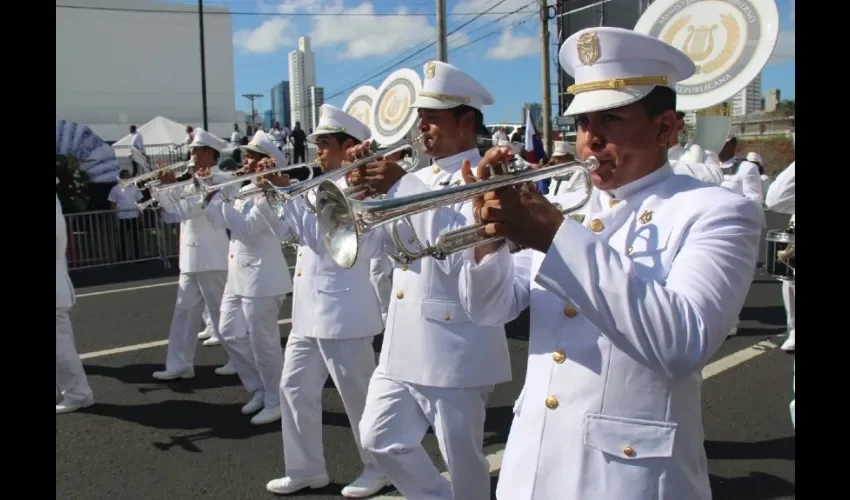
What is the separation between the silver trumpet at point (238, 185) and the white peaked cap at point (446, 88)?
1187mm

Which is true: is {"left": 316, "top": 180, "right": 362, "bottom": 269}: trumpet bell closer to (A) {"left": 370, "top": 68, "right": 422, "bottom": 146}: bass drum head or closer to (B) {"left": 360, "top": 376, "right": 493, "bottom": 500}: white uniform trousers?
(B) {"left": 360, "top": 376, "right": 493, "bottom": 500}: white uniform trousers

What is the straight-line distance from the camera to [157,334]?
8008 millimetres

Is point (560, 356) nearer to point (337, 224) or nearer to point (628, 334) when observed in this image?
point (628, 334)

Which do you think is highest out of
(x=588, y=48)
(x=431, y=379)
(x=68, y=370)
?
(x=588, y=48)

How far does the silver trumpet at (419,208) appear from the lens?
6.28 feet

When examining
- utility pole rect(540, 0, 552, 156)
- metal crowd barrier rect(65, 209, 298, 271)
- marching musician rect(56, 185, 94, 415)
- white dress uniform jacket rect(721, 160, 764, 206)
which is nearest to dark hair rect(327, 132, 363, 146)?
marching musician rect(56, 185, 94, 415)

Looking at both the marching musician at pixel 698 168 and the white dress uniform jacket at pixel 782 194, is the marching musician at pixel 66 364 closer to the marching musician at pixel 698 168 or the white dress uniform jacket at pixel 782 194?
the marching musician at pixel 698 168

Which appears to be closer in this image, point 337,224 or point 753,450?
point 337,224

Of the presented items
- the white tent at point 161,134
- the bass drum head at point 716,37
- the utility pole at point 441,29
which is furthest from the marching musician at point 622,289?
the white tent at point 161,134

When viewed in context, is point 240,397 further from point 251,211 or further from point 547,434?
point 547,434

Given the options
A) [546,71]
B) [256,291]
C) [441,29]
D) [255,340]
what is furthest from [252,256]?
[546,71]

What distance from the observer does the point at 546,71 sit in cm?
1939

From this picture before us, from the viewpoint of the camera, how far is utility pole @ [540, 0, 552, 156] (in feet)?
61.6

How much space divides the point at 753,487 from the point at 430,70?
288 cm
